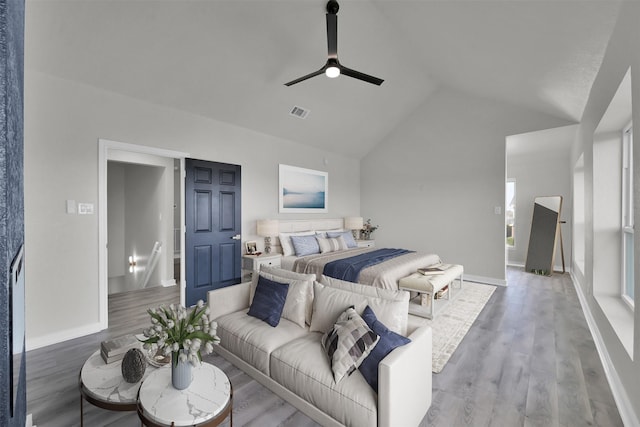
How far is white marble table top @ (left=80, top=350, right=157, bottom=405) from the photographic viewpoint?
167cm

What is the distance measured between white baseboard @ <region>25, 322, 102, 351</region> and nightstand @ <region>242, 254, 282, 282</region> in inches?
A: 78.7

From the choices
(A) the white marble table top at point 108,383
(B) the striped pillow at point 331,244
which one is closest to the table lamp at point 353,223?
(B) the striped pillow at point 331,244

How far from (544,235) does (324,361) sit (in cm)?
639

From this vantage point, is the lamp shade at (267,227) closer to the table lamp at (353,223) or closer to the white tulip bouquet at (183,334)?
the table lamp at (353,223)

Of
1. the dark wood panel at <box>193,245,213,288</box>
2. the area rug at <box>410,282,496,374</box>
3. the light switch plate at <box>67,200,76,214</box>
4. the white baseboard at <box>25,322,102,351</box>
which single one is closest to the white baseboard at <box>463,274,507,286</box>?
the area rug at <box>410,282,496,374</box>

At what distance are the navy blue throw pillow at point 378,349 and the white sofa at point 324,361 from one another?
5 centimetres

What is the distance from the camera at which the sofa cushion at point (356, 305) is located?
6.64 feet

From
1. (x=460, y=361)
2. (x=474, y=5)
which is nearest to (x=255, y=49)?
(x=474, y=5)

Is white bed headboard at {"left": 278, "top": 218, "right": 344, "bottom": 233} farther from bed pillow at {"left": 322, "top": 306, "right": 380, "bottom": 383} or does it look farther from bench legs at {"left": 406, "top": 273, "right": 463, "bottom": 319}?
bed pillow at {"left": 322, "top": 306, "right": 380, "bottom": 383}

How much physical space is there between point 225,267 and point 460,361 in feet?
11.2

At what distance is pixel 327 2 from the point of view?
3158 mm

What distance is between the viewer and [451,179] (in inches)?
235

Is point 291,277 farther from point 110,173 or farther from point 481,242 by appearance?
point 110,173

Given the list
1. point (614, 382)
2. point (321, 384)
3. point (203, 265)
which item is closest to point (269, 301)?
point (321, 384)
